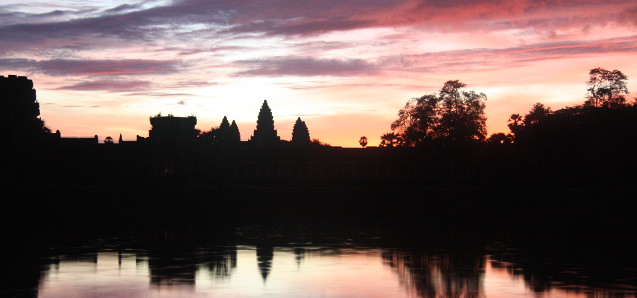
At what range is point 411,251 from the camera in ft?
106

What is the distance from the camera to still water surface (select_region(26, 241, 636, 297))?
70.8 feet

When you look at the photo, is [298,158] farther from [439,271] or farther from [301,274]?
[301,274]

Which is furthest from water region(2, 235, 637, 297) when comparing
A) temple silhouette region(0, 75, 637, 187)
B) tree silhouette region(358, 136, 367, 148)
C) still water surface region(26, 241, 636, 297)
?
tree silhouette region(358, 136, 367, 148)

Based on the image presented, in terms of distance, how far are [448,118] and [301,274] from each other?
78.3 meters

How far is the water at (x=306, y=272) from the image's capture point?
21.6m

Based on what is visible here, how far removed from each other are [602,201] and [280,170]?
206 ft

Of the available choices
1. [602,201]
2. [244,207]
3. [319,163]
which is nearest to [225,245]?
[244,207]

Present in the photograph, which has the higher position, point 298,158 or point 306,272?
point 298,158

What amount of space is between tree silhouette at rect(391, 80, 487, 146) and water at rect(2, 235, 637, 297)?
222 feet

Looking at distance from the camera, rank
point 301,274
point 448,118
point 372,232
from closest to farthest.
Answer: point 301,274
point 372,232
point 448,118

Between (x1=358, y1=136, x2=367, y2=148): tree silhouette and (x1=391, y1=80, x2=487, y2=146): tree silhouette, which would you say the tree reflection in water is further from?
(x1=358, y1=136, x2=367, y2=148): tree silhouette

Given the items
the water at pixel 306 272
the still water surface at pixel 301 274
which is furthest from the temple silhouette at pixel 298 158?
the still water surface at pixel 301 274

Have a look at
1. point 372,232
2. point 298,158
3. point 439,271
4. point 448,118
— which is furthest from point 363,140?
point 439,271

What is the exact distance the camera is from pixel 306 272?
25.6 m
